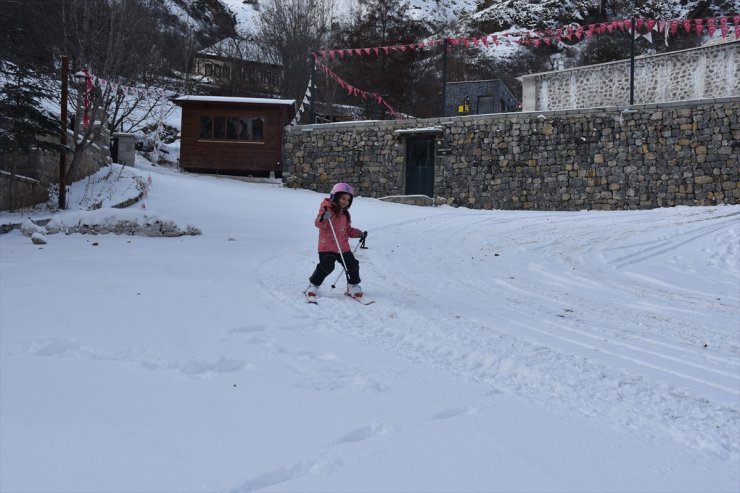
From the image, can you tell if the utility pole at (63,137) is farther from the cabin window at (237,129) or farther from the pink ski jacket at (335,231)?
the cabin window at (237,129)

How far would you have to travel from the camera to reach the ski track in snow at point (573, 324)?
2.84m

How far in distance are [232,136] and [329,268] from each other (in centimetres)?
1739

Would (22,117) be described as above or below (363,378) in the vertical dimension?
above

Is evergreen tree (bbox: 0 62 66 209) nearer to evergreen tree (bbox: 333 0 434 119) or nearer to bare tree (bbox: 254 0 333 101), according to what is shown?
bare tree (bbox: 254 0 333 101)

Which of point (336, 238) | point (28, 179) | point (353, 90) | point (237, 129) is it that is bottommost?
point (336, 238)

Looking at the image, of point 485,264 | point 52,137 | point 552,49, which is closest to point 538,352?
point 485,264

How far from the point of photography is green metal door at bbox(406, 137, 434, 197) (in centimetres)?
1842

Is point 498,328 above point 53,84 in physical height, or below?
below

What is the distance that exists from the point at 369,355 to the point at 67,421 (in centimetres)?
173

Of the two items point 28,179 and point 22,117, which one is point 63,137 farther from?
point 22,117

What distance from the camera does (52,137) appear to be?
35.1 ft

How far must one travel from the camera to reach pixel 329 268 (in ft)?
17.8

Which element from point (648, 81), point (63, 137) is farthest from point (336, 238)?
point (648, 81)

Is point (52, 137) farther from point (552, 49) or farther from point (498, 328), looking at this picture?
point (552, 49)
